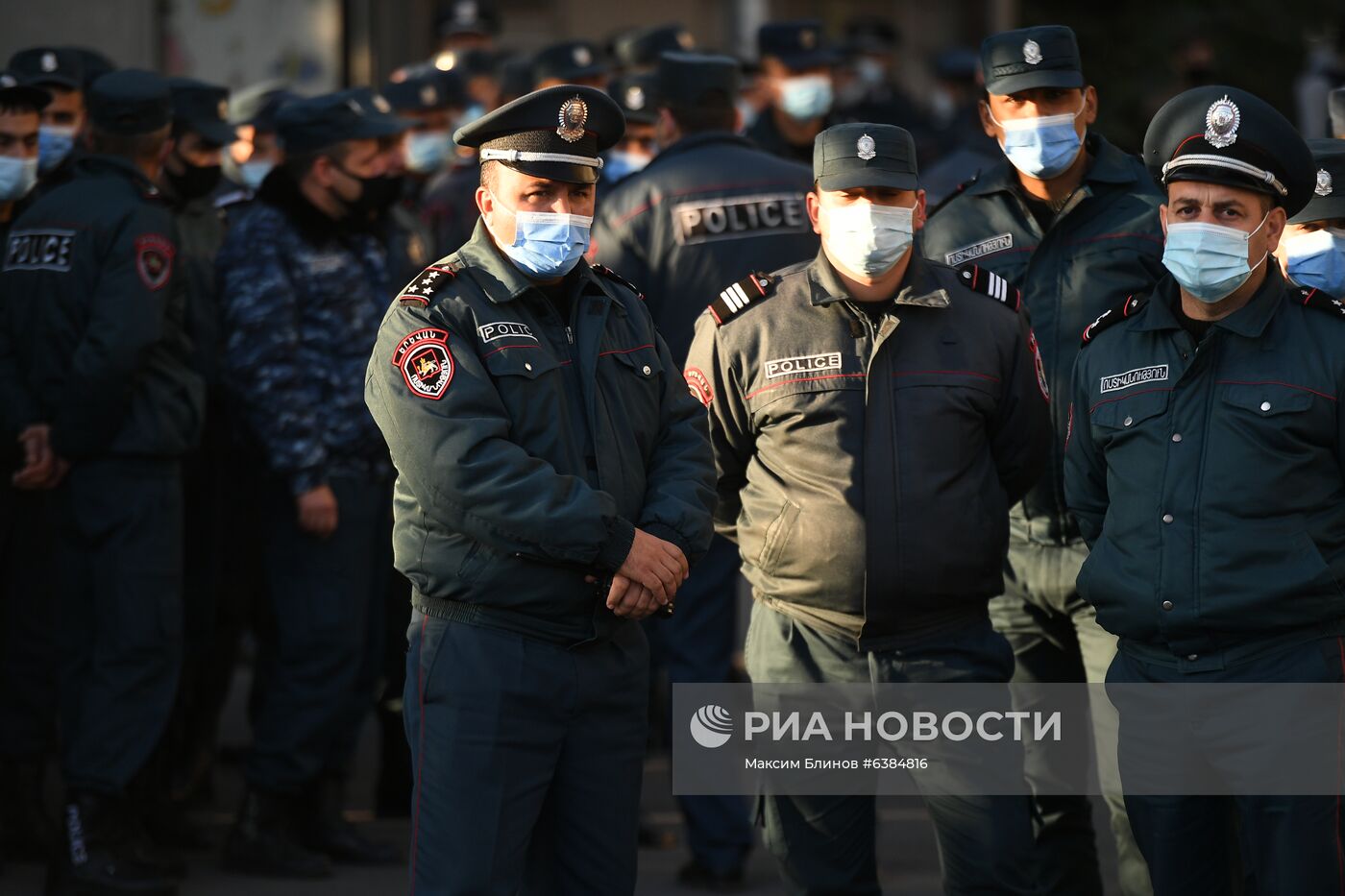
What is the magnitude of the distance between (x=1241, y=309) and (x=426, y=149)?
535cm

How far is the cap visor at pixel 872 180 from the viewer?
4621 millimetres

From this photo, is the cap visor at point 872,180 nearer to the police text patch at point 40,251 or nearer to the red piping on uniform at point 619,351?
the red piping on uniform at point 619,351

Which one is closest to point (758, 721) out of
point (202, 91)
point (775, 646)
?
point (775, 646)

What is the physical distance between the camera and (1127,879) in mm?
4957

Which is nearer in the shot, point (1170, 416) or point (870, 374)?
point (1170, 416)

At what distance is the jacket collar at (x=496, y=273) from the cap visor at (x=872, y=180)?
2.27ft

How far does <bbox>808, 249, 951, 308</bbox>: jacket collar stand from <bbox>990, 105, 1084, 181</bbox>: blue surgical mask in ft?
2.07

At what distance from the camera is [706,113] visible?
6547 millimetres

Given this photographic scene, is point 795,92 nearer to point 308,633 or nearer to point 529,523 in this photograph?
point 308,633

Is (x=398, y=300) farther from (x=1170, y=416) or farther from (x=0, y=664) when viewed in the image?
(x=0, y=664)

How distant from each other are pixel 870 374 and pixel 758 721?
915mm

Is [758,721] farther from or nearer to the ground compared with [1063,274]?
nearer to the ground

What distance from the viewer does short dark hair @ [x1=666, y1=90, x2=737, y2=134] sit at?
6.53 m

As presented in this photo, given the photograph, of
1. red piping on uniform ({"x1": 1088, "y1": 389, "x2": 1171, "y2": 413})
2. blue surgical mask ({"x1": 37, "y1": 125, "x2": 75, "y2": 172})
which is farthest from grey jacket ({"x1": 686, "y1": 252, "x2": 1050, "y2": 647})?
blue surgical mask ({"x1": 37, "y1": 125, "x2": 75, "y2": 172})
